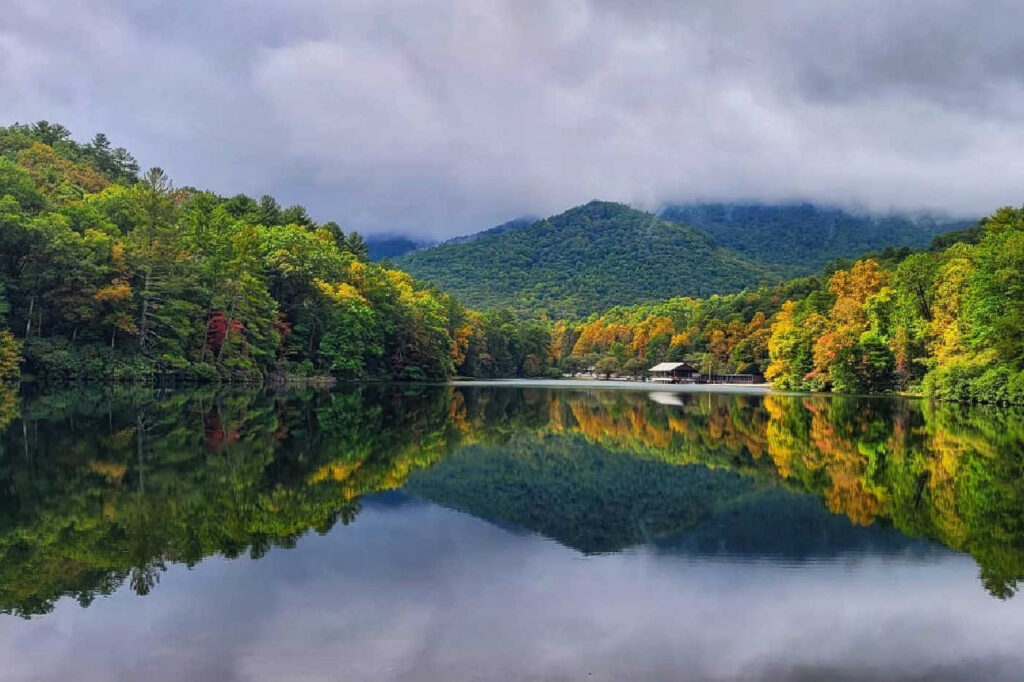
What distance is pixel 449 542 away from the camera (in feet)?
33.2

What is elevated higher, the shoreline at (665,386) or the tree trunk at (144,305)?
the tree trunk at (144,305)

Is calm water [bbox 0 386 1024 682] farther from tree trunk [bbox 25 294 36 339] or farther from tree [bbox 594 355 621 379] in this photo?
tree [bbox 594 355 621 379]

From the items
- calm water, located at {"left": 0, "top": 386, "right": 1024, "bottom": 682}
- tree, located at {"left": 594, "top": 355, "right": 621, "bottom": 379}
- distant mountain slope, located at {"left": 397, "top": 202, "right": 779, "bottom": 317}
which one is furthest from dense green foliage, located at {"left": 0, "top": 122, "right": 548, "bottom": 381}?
distant mountain slope, located at {"left": 397, "top": 202, "right": 779, "bottom": 317}

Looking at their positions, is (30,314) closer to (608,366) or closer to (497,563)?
(497,563)

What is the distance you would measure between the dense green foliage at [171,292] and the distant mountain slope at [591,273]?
92798mm

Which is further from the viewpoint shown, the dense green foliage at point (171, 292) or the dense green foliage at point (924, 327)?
the dense green foliage at point (171, 292)

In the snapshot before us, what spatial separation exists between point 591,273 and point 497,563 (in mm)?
179007

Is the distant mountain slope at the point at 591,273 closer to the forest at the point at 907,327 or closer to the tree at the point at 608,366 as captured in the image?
the tree at the point at 608,366

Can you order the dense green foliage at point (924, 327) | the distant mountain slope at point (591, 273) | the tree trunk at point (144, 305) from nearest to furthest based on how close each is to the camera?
1. the dense green foliage at point (924, 327)
2. the tree trunk at point (144, 305)
3. the distant mountain slope at point (591, 273)

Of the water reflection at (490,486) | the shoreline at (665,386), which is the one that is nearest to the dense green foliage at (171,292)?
the shoreline at (665,386)

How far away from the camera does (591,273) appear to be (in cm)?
18612

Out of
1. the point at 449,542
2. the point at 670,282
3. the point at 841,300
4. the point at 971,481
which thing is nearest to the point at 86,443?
the point at 449,542

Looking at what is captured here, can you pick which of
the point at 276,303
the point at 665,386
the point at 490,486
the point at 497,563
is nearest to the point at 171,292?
the point at 276,303

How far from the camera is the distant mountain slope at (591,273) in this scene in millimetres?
172750
